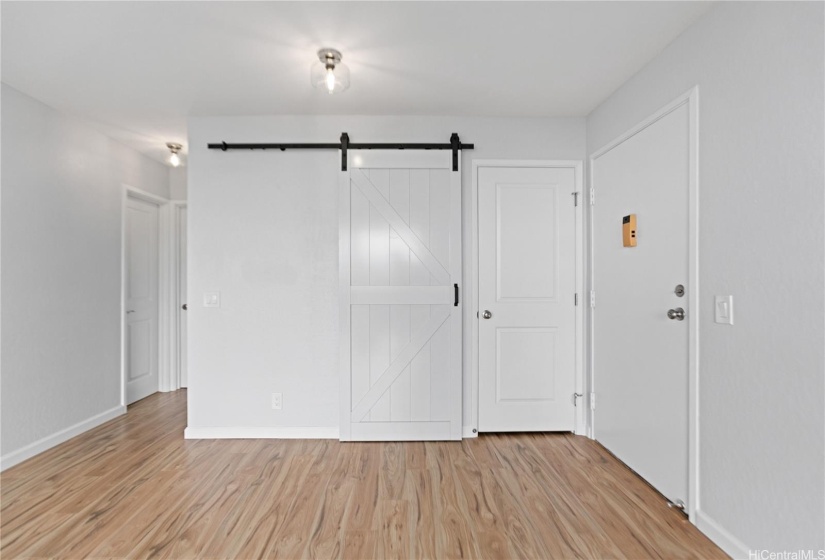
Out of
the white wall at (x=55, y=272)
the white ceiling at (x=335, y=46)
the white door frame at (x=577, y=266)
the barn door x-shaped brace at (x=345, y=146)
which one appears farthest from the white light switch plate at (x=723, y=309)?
the white wall at (x=55, y=272)

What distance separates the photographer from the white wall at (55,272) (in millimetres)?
2437

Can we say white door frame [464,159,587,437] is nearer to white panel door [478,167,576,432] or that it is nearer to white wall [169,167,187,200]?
white panel door [478,167,576,432]

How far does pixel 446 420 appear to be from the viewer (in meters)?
2.80

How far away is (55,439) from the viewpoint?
106 inches

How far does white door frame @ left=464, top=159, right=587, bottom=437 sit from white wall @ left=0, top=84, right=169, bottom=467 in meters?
3.00

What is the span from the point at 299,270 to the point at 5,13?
192 centimetres

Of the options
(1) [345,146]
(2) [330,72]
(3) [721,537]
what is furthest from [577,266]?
(2) [330,72]

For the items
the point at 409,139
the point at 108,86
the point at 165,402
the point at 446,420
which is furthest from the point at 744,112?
the point at 165,402

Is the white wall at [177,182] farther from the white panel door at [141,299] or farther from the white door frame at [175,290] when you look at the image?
the white panel door at [141,299]

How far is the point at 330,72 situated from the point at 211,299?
6.07 feet
